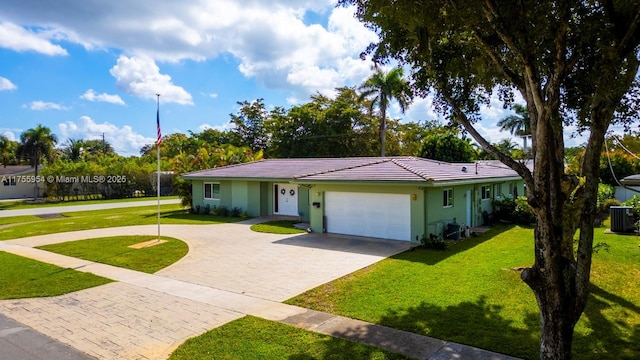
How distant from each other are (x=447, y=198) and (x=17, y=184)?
149 ft

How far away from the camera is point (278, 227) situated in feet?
62.1

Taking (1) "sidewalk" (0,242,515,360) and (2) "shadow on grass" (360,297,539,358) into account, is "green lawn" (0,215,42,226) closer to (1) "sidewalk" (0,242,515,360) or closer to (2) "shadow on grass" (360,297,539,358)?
(1) "sidewalk" (0,242,515,360)

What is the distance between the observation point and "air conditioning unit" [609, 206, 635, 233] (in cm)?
1554

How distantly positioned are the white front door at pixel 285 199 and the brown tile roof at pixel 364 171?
99 cm

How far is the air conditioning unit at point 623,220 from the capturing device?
1554 cm

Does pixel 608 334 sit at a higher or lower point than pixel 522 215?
lower

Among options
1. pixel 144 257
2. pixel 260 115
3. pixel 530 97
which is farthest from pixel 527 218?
pixel 260 115

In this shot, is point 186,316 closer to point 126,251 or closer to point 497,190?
point 126,251

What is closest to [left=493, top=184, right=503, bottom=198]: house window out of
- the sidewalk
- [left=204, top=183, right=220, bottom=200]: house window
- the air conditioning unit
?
the air conditioning unit

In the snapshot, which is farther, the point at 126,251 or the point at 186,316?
the point at 126,251

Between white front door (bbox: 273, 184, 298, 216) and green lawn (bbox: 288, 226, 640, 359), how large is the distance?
10909mm

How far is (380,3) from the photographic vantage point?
6.55 metres

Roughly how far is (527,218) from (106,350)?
728 inches

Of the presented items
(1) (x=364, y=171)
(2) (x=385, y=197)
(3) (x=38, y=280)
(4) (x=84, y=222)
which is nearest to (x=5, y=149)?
(4) (x=84, y=222)
